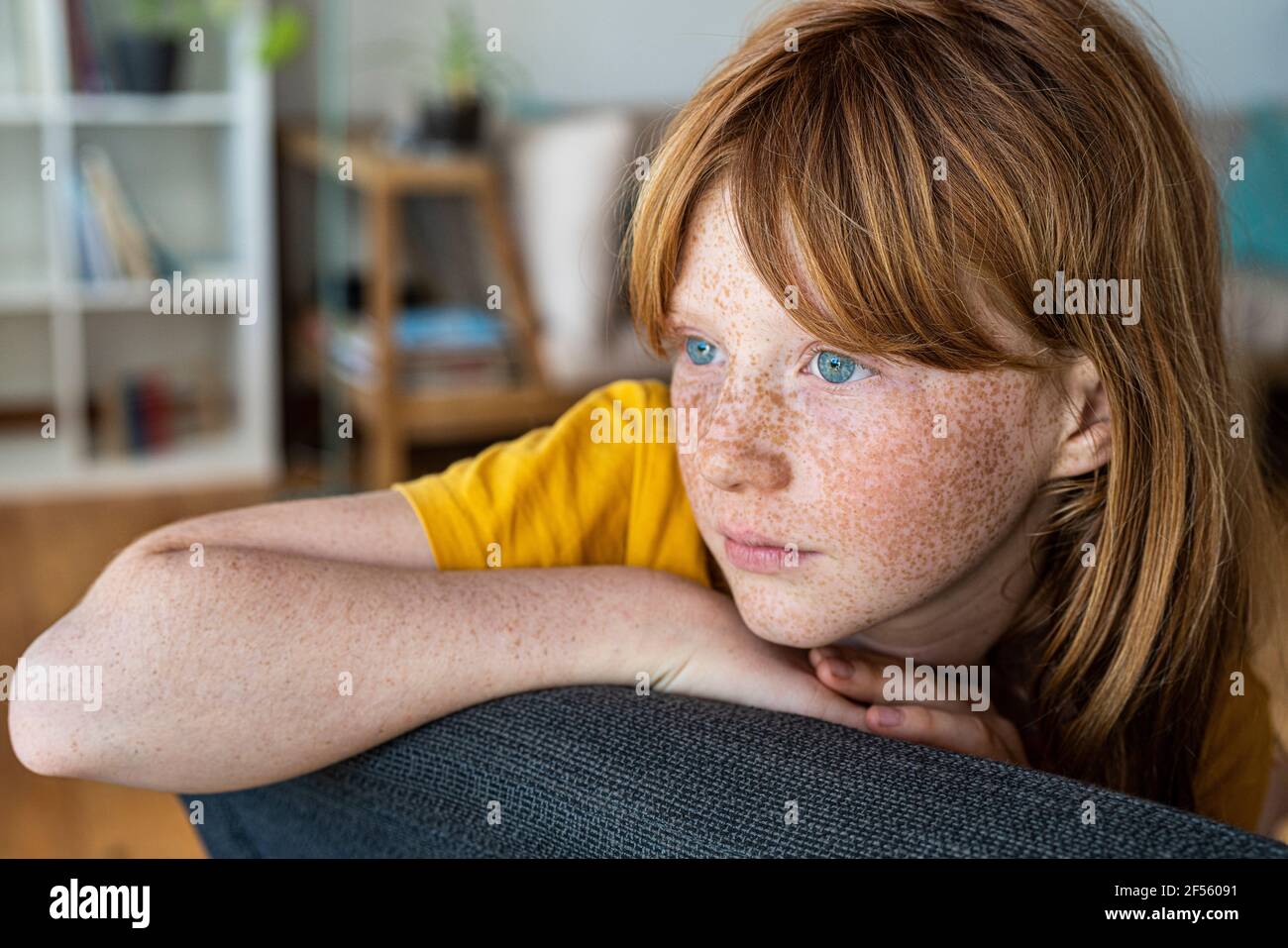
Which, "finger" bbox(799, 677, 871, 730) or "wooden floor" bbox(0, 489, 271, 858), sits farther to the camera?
"wooden floor" bbox(0, 489, 271, 858)

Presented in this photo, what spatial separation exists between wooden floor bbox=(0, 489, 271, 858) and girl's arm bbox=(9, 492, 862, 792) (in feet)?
2.37

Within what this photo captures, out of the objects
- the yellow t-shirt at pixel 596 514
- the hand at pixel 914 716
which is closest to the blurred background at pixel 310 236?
the yellow t-shirt at pixel 596 514

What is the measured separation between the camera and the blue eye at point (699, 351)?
2.87 feet

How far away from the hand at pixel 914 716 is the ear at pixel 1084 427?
0.18 m

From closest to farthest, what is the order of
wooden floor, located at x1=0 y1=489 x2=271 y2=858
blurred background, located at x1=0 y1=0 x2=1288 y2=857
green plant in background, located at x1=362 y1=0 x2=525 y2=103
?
wooden floor, located at x1=0 y1=489 x2=271 y2=858 → blurred background, located at x1=0 y1=0 x2=1288 y2=857 → green plant in background, located at x1=362 y1=0 x2=525 y2=103

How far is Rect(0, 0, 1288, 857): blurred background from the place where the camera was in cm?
314

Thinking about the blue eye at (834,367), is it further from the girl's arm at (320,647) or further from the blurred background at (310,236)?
the blurred background at (310,236)

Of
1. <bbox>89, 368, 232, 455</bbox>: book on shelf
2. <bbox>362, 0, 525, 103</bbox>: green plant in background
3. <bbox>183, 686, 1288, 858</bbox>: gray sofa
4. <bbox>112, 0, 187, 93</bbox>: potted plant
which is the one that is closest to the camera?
<bbox>183, 686, 1288, 858</bbox>: gray sofa

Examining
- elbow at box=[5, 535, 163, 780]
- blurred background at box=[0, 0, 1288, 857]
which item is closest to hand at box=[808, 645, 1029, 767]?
elbow at box=[5, 535, 163, 780]

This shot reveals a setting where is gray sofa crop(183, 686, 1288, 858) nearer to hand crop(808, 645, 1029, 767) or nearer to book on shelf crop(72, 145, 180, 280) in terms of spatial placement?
hand crop(808, 645, 1029, 767)
